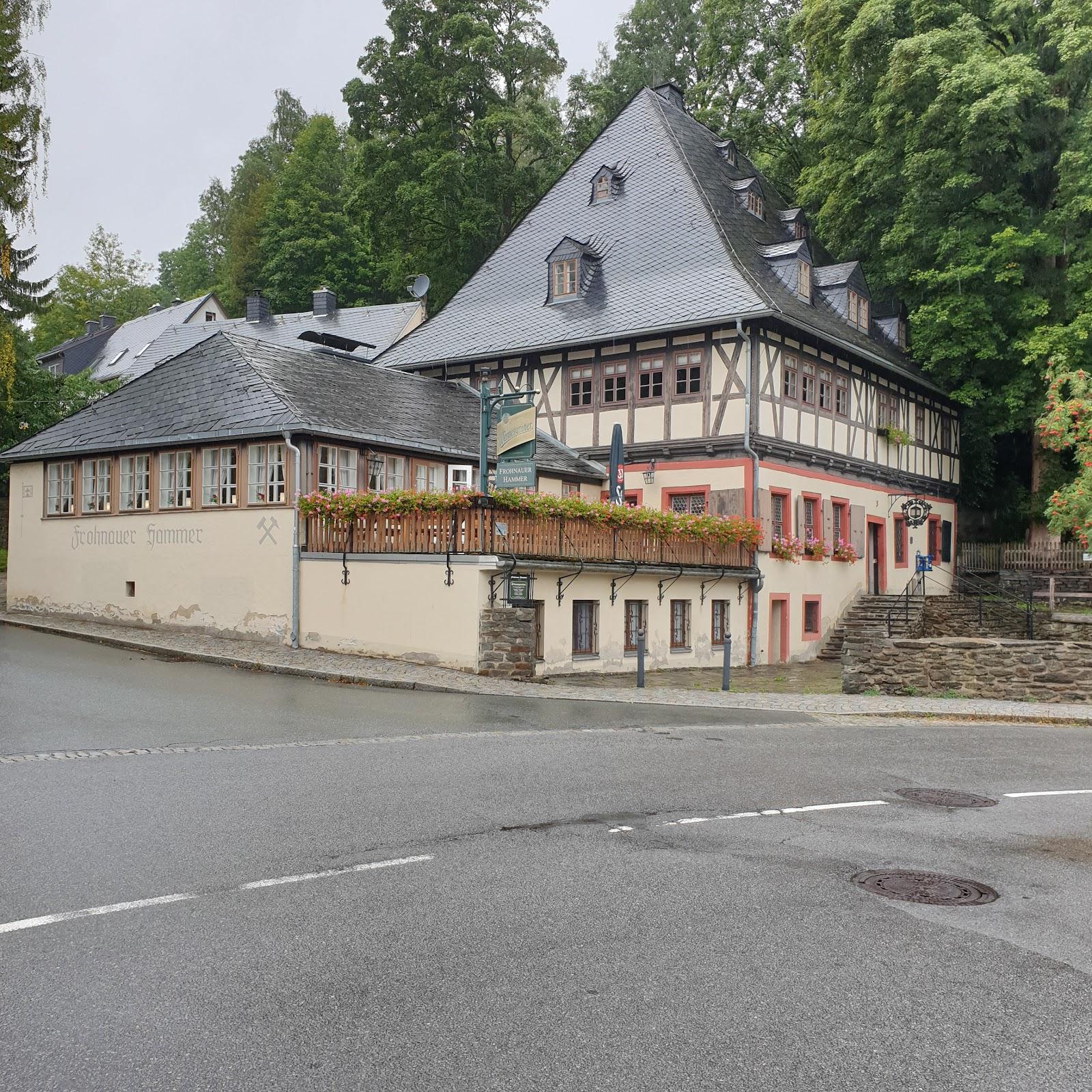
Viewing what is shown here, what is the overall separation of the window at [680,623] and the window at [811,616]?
5.64 meters

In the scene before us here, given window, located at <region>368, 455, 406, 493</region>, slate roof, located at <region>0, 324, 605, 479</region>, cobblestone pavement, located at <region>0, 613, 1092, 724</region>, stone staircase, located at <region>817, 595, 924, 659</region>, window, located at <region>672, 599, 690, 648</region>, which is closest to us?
cobblestone pavement, located at <region>0, 613, 1092, 724</region>

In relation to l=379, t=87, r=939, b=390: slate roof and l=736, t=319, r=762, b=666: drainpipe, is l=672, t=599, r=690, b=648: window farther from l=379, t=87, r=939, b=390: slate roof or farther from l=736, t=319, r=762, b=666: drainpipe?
l=379, t=87, r=939, b=390: slate roof

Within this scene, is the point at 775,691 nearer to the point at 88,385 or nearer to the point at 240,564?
the point at 240,564

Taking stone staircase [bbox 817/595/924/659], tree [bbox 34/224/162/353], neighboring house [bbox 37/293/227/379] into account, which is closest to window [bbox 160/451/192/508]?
stone staircase [bbox 817/595/924/659]

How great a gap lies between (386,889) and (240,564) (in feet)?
56.9

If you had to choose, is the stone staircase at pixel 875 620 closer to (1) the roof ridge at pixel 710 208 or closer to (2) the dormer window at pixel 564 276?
(1) the roof ridge at pixel 710 208

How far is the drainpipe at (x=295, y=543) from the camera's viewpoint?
851 inches

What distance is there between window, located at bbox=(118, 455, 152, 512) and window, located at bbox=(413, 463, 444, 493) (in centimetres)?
560

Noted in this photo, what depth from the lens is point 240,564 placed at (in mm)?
22734

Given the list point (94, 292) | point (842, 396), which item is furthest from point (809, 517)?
point (94, 292)

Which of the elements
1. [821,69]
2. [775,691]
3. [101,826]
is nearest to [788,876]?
[101,826]

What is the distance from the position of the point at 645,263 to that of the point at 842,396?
637 centimetres

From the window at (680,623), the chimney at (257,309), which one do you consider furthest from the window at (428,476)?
the chimney at (257,309)

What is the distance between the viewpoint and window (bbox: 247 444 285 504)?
22406 millimetres
